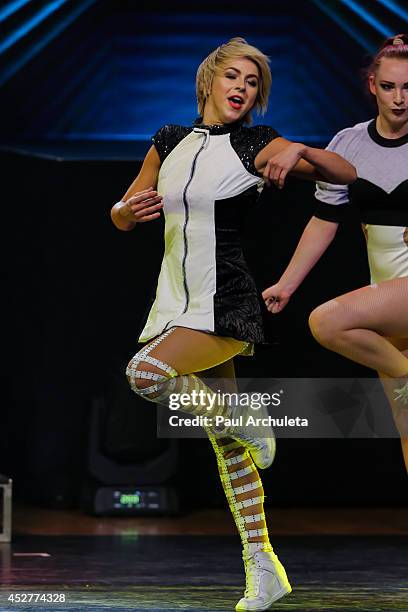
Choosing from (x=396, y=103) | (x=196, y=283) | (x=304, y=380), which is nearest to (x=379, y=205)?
(x=396, y=103)

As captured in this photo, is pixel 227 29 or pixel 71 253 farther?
pixel 71 253

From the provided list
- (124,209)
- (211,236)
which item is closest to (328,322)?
(211,236)

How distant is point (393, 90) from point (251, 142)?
21.4 inches

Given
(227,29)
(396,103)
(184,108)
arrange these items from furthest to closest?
(184,108) < (227,29) < (396,103)

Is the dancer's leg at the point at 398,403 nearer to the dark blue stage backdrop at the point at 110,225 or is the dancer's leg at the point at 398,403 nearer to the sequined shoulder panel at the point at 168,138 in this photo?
the sequined shoulder panel at the point at 168,138

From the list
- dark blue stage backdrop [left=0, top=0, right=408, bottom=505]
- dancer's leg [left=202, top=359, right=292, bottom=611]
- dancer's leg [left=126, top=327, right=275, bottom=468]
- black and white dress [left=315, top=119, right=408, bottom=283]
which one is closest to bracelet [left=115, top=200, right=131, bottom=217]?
dancer's leg [left=126, top=327, right=275, bottom=468]

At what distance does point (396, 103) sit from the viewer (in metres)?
3.53

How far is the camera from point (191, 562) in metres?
4.65

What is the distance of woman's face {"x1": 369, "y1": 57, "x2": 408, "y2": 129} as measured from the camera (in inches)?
139

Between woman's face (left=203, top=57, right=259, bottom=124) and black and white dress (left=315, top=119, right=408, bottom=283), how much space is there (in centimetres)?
44

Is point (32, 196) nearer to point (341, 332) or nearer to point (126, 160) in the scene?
point (126, 160)

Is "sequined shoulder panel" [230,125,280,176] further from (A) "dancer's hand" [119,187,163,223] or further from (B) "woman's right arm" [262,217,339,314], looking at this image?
(B) "woman's right arm" [262,217,339,314]

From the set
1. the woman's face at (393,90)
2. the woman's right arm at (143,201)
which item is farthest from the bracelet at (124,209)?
the woman's face at (393,90)

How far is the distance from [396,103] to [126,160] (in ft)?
11.0
